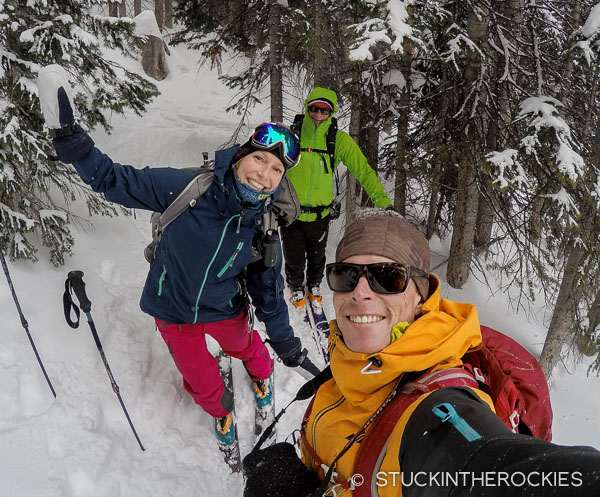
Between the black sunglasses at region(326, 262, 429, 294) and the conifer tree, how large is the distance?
431 cm

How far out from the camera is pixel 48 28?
4277 millimetres

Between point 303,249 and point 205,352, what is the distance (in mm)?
2682

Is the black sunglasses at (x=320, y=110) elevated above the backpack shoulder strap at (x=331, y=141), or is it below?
above

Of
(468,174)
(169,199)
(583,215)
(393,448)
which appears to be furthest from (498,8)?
(393,448)

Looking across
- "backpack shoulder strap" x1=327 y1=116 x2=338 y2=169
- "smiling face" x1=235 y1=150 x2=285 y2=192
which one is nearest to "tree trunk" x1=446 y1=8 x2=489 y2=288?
"backpack shoulder strap" x1=327 y1=116 x2=338 y2=169

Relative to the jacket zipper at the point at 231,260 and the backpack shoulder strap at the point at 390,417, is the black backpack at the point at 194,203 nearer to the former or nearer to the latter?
the jacket zipper at the point at 231,260

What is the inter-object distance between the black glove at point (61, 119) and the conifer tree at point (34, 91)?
7.39 ft

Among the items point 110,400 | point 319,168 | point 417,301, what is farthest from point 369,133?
point 417,301

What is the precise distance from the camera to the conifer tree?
13.7 ft

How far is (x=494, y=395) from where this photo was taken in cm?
132

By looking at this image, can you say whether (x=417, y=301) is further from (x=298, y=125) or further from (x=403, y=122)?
(x=403, y=122)

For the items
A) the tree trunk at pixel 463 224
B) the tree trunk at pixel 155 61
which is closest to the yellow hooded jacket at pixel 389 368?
the tree trunk at pixel 463 224

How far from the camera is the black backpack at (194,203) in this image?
2730 mm

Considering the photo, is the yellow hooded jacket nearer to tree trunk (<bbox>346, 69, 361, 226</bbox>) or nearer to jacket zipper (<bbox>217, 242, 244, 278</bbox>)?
jacket zipper (<bbox>217, 242, 244, 278</bbox>)
